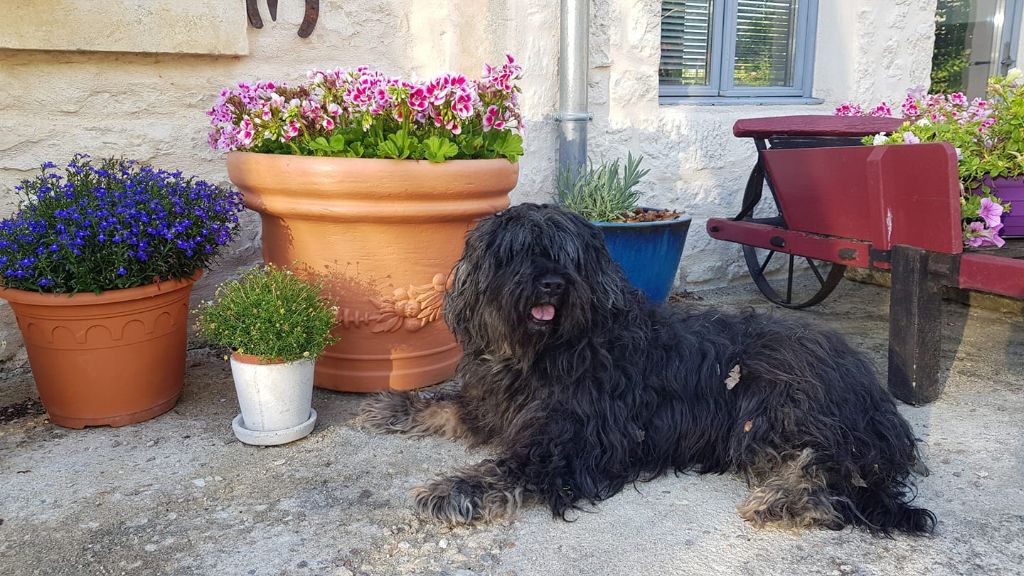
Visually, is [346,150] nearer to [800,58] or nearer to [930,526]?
[930,526]

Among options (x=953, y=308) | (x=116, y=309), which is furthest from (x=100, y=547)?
(x=953, y=308)

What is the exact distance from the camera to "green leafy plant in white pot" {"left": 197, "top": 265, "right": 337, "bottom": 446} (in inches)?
111

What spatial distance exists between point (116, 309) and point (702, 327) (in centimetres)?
224

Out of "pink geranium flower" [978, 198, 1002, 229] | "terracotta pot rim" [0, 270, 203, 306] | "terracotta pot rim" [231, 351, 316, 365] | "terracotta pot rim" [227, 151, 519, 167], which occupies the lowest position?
"terracotta pot rim" [231, 351, 316, 365]

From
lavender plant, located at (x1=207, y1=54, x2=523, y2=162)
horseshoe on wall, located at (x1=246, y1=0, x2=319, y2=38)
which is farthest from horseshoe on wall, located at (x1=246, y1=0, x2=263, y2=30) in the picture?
lavender plant, located at (x1=207, y1=54, x2=523, y2=162)

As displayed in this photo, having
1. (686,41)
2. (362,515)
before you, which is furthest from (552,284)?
(686,41)

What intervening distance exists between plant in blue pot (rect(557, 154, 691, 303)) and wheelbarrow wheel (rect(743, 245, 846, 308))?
910mm

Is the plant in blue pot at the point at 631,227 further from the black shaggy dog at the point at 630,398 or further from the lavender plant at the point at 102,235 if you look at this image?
the lavender plant at the point at 102,235

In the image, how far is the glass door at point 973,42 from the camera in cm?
731

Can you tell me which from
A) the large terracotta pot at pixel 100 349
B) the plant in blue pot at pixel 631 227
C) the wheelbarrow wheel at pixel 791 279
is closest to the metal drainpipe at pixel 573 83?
the plant in blue pot at pixel 631 227

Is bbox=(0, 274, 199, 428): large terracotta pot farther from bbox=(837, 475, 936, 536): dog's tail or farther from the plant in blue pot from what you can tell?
bbox=(837, 475, 936, 536): dog's tail

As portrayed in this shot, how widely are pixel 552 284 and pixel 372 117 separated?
1.34 meters

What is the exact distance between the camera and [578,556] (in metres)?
2.19

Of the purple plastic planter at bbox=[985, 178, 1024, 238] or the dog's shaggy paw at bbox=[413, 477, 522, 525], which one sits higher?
the purple plastic planter at bbox=[985, 178, 1024, 238]
